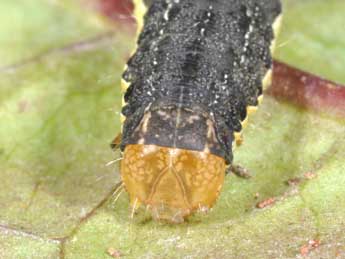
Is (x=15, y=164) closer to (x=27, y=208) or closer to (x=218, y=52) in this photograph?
(x=27, y=208)

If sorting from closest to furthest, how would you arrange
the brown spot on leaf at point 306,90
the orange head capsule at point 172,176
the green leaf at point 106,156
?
the orange head capsule at point 172,176, the green leaf at point 106,156, the brown spot on leaf at point 306,90

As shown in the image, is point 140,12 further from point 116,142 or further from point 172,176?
point 172,176

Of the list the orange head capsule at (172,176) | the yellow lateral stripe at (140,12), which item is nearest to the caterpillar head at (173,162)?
the orange head capsule at (172,176)

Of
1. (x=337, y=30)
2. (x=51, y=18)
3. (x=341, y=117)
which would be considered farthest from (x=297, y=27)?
(x=51, y=18)

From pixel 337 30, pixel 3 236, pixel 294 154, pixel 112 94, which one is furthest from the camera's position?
pixel 337 30

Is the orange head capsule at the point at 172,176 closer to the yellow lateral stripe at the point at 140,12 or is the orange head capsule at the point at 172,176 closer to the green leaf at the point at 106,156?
the green leaf at the point at 106,156

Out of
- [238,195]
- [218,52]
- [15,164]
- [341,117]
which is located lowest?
[15,164]

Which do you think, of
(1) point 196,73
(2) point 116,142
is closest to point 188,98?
(1) point 196,73
